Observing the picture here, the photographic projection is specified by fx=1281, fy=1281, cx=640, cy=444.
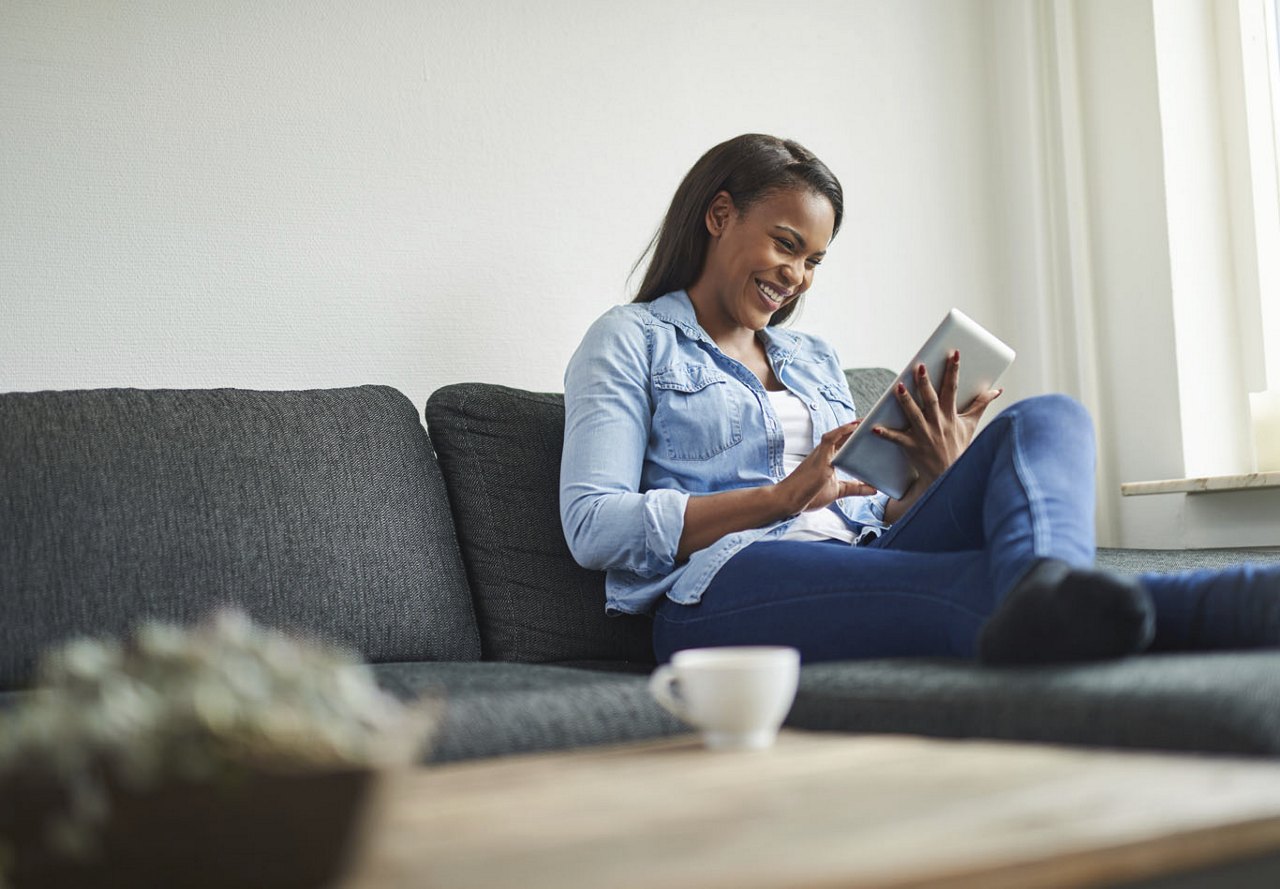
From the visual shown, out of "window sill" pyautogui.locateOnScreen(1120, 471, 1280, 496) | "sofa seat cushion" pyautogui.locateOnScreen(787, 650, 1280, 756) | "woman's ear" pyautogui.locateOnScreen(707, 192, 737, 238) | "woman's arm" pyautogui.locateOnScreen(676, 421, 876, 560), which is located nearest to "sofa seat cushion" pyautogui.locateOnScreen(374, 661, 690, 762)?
"sofa seat cushion" pyautogui.locateOnScreen(787, 650, 1280, 756)

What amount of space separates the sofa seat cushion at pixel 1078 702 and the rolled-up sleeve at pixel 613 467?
488 mm

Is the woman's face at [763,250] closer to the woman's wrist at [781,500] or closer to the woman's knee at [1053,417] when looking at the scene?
the woman's wrist at [781,500]

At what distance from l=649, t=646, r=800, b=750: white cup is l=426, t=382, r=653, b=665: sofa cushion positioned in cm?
81

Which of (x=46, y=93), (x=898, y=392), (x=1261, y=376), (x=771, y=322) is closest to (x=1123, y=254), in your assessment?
(x=1261, y=376)

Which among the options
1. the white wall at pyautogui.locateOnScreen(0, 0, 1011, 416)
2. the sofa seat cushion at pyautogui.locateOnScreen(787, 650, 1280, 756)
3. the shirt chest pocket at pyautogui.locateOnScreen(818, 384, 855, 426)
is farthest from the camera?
the shirt chest pocket at pyautogui.locateOnScreen(818, 384, 855, 426)

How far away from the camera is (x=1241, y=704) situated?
87 cm

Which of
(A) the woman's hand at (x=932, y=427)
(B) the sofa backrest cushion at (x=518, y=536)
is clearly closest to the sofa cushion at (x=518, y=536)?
(B) the sofa backrest cushion at (x=518, y=536)

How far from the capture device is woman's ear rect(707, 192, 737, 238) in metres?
1.93

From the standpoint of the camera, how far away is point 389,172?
2.09 metres

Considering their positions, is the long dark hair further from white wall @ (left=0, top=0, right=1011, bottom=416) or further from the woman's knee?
the woman's knee

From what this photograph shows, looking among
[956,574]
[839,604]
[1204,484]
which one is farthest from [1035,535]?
[1204,484]

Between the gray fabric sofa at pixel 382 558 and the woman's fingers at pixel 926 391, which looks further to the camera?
the woman's fingers at pixel 926 391

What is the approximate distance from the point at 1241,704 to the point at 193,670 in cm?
69

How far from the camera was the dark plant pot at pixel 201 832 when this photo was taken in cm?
49
